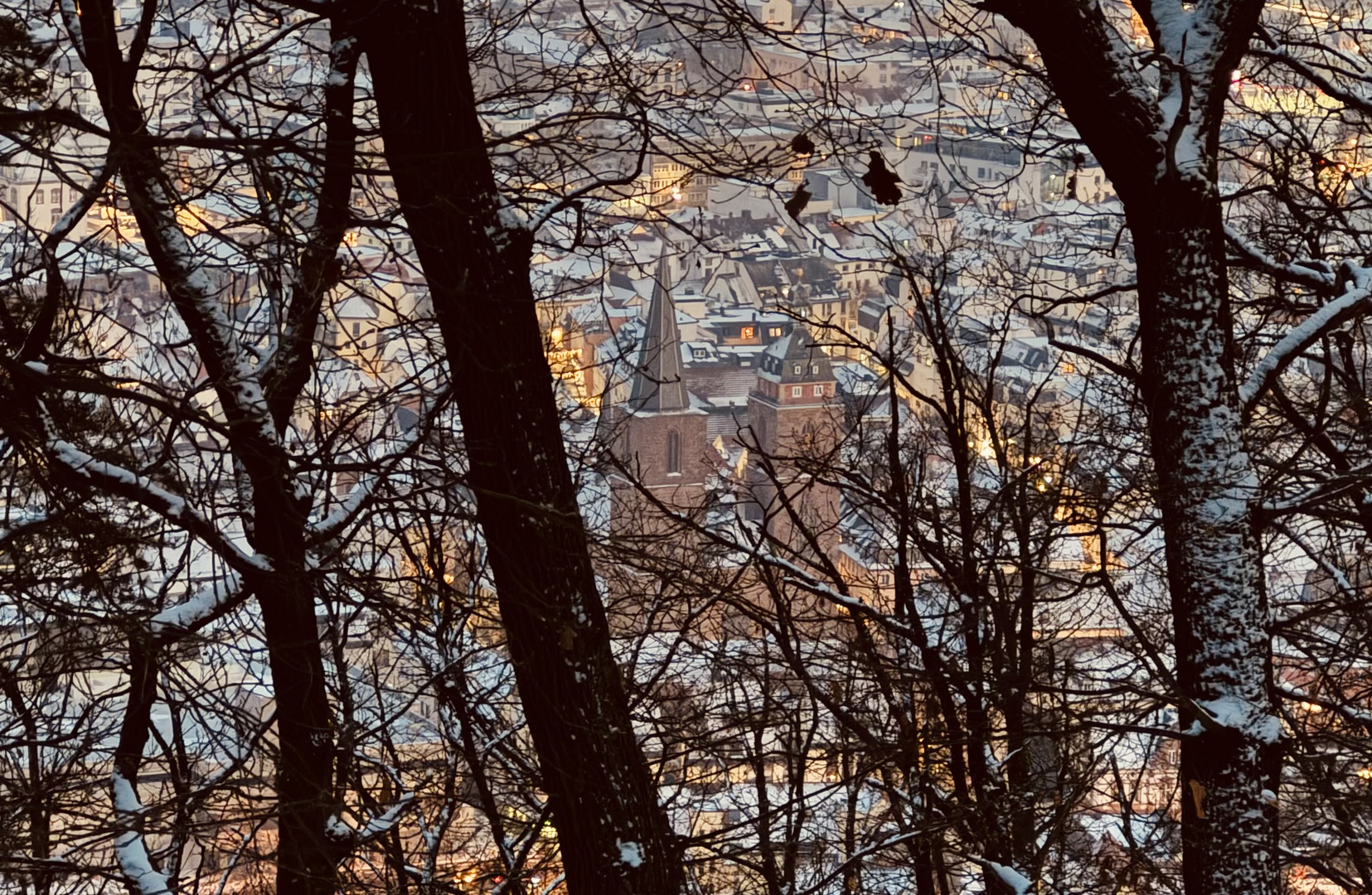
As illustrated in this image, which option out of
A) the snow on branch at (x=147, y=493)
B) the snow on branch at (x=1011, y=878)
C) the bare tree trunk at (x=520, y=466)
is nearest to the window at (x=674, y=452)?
the snow on branch at (x=1011, y=878)

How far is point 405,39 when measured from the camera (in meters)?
2.86

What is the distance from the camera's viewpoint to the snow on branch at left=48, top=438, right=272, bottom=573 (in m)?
3.34

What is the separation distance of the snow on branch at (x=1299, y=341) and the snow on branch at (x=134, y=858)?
3.23 meters

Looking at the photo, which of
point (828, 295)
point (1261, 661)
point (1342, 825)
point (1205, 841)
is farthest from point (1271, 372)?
point (828, 295)

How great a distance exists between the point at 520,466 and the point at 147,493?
1.18 m

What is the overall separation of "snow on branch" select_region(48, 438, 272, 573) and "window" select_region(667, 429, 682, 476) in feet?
59.6

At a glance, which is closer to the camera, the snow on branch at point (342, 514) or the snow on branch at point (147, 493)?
the snow on branch at point (147, 493)

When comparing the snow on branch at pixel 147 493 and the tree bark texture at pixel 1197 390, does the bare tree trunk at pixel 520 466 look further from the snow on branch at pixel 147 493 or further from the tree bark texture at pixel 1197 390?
the tree bark texture at pixel 1197 390

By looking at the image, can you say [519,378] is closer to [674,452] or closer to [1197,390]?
[1197,390]

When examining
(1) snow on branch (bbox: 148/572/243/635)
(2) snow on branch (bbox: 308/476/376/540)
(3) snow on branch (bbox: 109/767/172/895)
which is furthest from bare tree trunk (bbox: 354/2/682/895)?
(3) snow on branch (bbox: 109/767/172/895)

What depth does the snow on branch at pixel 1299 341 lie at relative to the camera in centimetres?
335

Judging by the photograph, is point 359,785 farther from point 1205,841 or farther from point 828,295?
point 828,295

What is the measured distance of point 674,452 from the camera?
975 inches

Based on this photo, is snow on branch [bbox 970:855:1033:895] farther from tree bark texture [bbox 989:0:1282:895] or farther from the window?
the window
